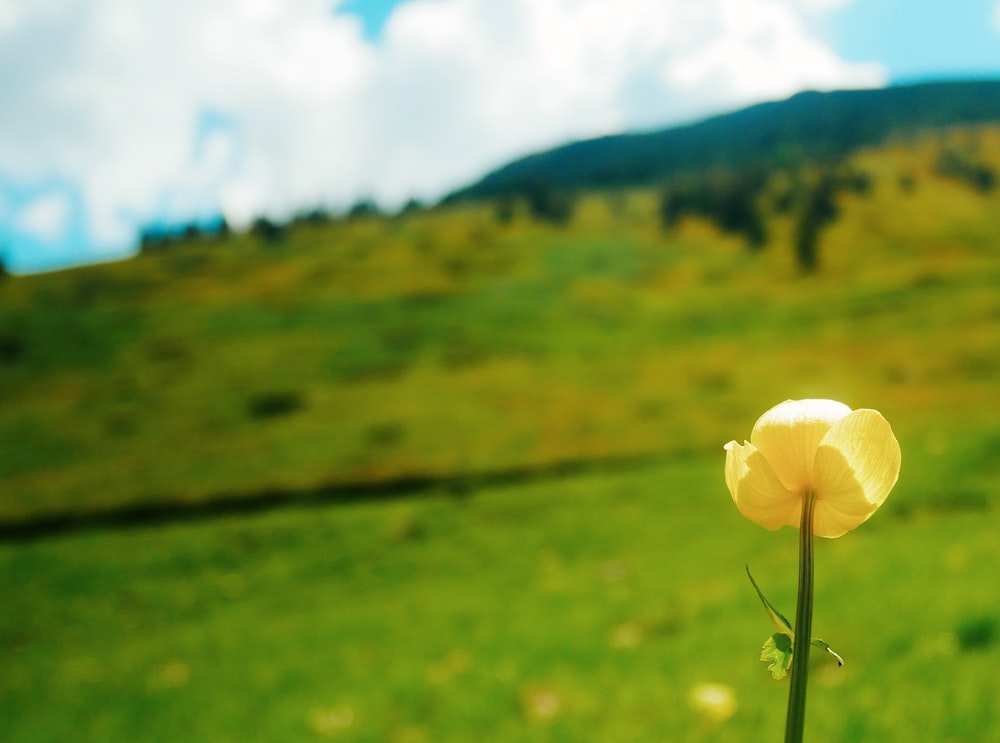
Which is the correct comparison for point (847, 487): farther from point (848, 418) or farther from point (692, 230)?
point (692, 230)

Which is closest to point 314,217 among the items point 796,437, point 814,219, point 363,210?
point 363,210

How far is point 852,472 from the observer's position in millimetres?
490

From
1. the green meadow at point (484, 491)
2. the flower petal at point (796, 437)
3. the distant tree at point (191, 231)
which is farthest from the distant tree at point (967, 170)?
the flower petal at point (796, 437)

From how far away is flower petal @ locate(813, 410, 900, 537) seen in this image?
47 centimetres

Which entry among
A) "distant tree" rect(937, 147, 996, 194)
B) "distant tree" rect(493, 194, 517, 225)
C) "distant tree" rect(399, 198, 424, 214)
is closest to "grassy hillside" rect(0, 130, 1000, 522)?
"distant tree" rect(937, 147, 996, 194)

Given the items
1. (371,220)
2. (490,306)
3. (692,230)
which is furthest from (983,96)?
(490,306)

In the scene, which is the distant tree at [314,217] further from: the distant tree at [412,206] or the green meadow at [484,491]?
the green meadow at [484,491]

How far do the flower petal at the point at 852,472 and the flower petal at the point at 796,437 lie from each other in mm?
10

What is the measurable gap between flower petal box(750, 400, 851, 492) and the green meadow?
3.78 meters

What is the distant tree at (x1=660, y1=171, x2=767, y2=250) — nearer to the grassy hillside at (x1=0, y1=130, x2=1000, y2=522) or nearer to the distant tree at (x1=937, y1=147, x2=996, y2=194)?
the grassy hillside at (x1=0, y1=130, x2=1000, y2=522)

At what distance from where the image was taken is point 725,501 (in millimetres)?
17312

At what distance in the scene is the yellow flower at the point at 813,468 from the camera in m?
0.48

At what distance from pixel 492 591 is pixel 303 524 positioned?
9.94 meters

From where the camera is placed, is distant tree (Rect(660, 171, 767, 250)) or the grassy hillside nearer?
the grassy hillside
